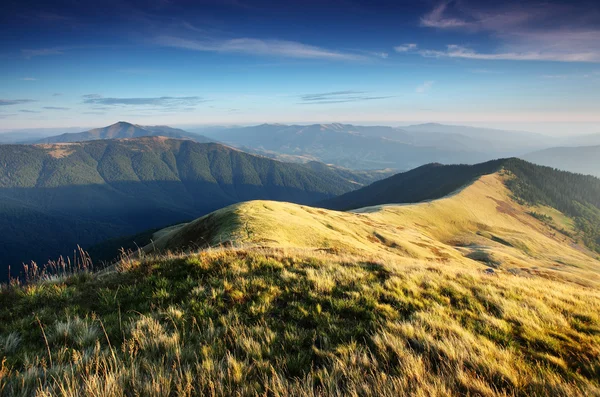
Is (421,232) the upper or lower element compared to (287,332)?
lower

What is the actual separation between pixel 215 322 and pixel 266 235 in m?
22.0

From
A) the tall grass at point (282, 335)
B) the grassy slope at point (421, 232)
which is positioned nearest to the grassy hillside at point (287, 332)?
the tall grass at point (282, 335)

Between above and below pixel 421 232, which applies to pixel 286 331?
above

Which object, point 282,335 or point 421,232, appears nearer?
point 282,335

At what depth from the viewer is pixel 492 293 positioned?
880cm

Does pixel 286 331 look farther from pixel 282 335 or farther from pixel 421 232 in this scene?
pixel 421 232

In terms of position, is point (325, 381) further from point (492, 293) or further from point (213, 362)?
point (492, 293)

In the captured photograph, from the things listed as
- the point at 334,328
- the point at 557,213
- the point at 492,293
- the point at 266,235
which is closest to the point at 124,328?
the point at 334,328

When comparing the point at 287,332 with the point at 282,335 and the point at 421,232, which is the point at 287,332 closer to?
the point at 282,335

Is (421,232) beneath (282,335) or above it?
beneath

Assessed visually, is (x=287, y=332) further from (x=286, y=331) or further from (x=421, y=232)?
(x=421, y=232)

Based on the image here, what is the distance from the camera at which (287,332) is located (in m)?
5.49

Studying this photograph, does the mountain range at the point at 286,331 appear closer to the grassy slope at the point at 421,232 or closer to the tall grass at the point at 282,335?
the tall grass at the point at 282,335

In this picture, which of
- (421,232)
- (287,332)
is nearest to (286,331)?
(287,332)
